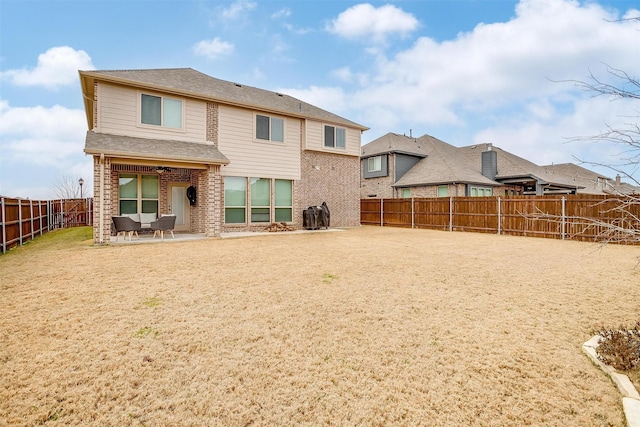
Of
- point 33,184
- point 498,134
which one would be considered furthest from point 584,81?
point 33,184

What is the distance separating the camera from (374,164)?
1027 inches

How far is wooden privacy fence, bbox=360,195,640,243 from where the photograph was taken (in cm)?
1226

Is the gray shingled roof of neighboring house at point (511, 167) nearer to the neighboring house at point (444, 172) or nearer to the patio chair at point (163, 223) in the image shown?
the neighboring house at point (444, 172)

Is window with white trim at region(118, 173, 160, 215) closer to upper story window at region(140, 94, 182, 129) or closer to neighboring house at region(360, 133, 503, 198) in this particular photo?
upper story window at region(140, 94, 182, 129)

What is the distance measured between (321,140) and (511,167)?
55.0ft

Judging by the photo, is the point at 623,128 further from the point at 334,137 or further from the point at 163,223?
the point at 334,137

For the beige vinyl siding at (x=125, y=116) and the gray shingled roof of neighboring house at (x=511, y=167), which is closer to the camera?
the beige vinyl siding at (x=125, y=116)

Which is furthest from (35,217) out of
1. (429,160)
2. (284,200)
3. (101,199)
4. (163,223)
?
(429,160)

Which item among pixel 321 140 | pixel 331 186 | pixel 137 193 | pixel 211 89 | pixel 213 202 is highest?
pixel 211 89

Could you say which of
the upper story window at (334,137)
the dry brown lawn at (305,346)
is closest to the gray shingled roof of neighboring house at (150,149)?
the dry brown lawn at (305,346)

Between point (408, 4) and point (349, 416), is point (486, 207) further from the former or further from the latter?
point (349, 416)

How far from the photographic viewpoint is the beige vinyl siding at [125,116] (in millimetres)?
11008

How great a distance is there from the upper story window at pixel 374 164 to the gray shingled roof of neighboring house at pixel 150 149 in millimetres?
15883

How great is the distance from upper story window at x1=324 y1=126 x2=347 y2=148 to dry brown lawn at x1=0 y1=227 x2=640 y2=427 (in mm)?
11247
